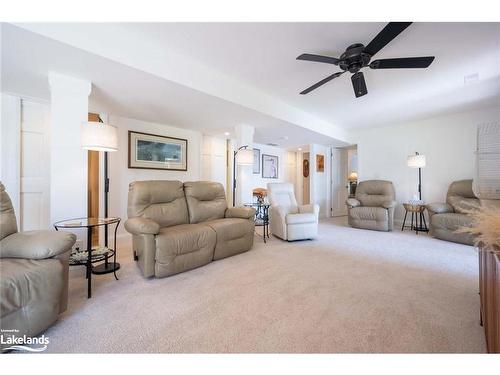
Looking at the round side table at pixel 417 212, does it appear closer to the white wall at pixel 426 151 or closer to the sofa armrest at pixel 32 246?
the white wall at pixel 426 151

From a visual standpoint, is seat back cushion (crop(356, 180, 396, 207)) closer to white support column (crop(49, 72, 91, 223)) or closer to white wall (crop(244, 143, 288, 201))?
white wall (crop(244, 143, 288, 201))

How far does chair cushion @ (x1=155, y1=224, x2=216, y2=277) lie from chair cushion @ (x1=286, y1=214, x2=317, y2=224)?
55.0 inches

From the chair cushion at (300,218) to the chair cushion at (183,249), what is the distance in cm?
140

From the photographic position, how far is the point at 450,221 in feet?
10.8

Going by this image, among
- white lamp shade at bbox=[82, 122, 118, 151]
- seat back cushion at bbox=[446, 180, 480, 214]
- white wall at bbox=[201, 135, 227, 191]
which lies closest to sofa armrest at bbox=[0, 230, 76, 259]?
white lamp shade at bbox=[82, 122, 118, 151]

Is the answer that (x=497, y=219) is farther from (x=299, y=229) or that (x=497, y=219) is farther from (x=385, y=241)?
(x=385, y=241)

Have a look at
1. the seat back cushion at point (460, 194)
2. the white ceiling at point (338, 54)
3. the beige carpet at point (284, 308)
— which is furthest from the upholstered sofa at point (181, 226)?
the seat back cushion at point (460, 194)

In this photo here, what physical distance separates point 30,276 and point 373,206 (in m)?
5.12

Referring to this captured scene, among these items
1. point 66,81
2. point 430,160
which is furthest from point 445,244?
point 66,81

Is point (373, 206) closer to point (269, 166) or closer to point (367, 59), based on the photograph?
point (269, 166)

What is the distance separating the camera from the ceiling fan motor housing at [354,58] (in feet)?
6.30

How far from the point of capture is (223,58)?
2309 mm
